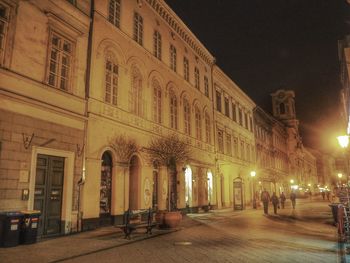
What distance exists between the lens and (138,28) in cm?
2128

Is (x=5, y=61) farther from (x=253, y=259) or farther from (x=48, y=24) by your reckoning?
(x=253, y=259)

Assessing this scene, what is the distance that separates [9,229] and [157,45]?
635 inches

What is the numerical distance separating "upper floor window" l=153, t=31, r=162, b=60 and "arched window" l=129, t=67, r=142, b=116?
3108 mm

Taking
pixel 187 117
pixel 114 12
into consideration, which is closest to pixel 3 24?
pixel 114 12

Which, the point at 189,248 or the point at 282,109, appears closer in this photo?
the point at 189,248

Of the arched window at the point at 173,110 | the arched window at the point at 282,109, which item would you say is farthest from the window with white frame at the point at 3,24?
the arched window at the point at 282,109

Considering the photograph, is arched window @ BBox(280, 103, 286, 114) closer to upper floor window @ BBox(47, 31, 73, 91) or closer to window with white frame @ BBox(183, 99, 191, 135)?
window with white frame @ BBox(183, 99, 191, 135)

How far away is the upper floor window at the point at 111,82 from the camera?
58.2 feet

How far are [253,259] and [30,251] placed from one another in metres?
6.43

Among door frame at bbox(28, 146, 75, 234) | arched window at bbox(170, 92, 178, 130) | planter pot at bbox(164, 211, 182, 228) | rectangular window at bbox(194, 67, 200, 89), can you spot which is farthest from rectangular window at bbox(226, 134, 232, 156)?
door frame at bbox(28, 146, 75, 234)

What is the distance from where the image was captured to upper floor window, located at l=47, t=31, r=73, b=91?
1430cm

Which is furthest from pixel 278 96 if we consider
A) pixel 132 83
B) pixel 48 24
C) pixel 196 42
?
pixel 48 24

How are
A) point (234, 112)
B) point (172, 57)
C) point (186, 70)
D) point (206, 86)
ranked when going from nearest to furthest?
point (172, 57), point (186, 70), point (206, 86), point (234, 112)

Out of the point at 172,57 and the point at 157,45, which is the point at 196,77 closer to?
the point at 172,57
